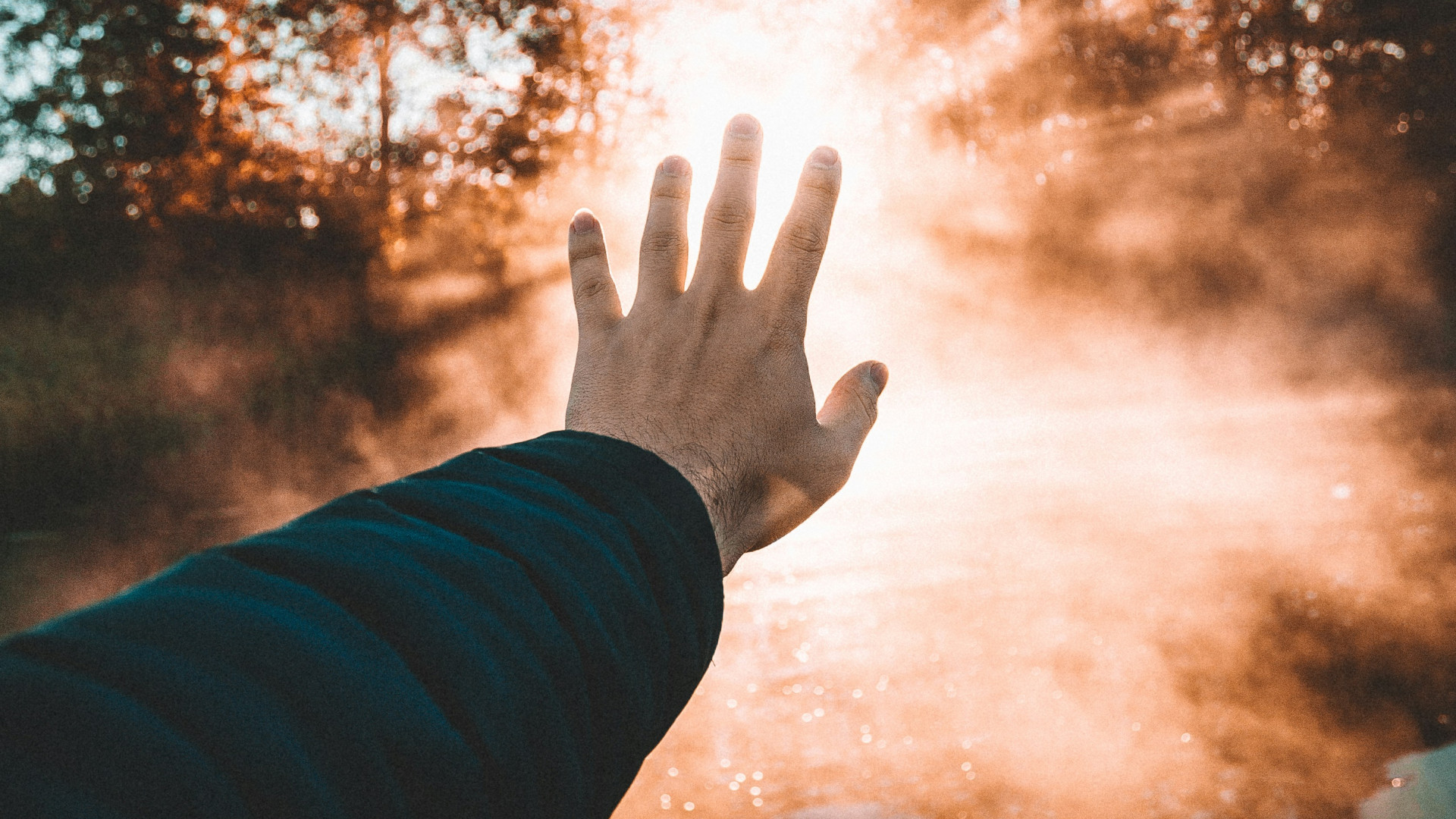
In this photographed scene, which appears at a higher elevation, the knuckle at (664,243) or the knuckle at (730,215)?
the knuckle at (730,215)

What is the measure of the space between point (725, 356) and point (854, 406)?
0.88 ft

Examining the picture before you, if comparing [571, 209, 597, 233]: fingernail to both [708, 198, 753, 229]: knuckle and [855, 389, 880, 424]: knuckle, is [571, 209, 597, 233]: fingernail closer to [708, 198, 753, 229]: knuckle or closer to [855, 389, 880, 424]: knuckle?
[708, 198, 753, 229]: knuckle

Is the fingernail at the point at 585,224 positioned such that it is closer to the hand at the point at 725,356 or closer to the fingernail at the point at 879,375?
the hand at the point at 725,356

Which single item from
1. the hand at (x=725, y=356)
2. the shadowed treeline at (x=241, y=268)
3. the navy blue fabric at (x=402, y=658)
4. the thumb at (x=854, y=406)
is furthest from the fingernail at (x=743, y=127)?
the shadowed treeline at (x=241, y=268)

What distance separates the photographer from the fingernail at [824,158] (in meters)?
1.21

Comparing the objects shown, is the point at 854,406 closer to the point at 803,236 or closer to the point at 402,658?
the point at 803,236

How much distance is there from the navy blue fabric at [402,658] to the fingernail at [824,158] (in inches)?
22.3

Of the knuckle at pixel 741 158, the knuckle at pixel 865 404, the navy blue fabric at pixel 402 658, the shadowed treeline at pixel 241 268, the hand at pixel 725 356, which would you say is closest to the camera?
the navy blue fabric at pixel 402 658

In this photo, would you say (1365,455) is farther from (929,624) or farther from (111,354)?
(111,354)

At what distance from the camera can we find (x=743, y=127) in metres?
1.16

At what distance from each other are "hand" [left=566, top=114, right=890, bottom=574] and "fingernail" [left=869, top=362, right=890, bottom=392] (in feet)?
0.47

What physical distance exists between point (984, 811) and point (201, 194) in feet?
31.1

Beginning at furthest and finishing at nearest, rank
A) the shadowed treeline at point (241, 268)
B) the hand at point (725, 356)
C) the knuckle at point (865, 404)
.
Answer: the shadowed treeline at point (241, 268) < the knuckle at point (865, 404) < the hand at point (725, 356)

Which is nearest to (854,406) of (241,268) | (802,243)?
(802,243)
